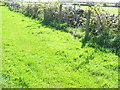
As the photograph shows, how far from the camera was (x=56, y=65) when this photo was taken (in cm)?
887

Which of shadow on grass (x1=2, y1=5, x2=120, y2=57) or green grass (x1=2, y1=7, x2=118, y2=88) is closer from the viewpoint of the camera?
green grass (x1=2, y1=7, x2=118, y2=88)

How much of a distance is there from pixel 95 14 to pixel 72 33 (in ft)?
9.31

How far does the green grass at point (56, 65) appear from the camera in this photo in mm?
7168

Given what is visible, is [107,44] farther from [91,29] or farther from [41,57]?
[41,57]

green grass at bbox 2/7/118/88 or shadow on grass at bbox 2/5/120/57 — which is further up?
shadow on grass at bbox 2/5/120/57

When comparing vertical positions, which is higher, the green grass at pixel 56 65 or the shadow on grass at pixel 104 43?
the shadow on grass at pixel 104 43

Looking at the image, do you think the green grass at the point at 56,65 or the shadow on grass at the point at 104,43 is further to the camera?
the shadow on grass at the point at 104,43

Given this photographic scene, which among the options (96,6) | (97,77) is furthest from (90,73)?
(96,6)

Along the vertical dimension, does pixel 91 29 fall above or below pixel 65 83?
above

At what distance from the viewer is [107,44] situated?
11836 millimetres

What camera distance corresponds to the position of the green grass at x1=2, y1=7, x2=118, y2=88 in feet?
23.5

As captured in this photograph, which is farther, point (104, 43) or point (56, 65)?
point (104, 43)

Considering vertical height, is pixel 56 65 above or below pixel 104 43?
below

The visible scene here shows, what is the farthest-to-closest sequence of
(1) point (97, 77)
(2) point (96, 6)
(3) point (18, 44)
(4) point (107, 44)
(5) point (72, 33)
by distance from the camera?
1. (5) point (72, 33)
2. (2) point (96, 6)
3. (3) point (18, 44)
4. (4) point (107, 44)
5. (1) point (97, 77)
